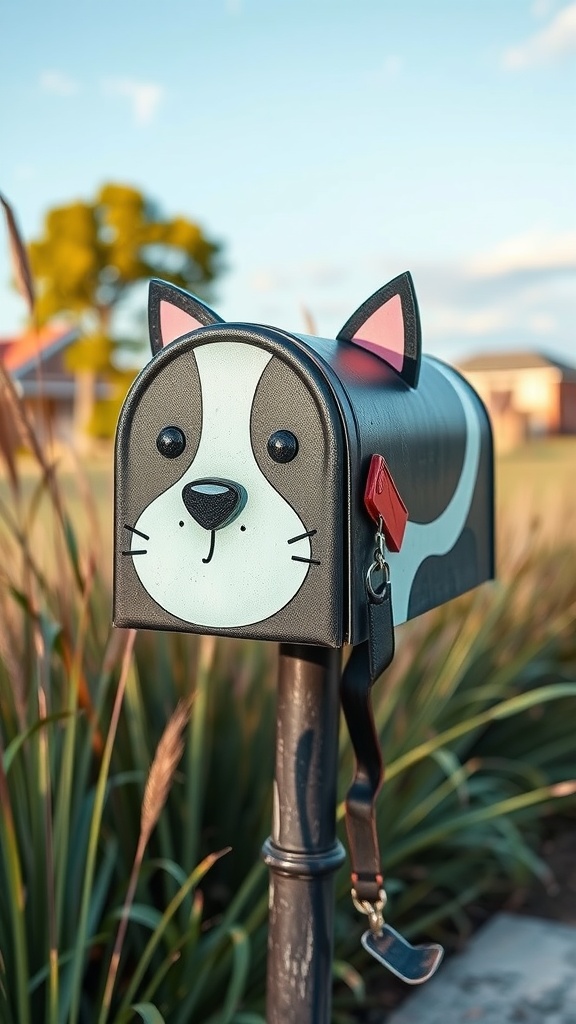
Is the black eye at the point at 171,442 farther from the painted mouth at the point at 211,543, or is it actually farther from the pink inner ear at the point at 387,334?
the pink inner ear at the point at 387,334

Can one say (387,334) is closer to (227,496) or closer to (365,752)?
(227,496)

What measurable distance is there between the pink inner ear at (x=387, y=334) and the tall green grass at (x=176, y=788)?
0.51m

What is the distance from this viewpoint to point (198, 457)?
1.14m

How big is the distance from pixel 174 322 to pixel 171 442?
0.73 feet

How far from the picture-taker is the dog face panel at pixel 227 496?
3.56 feet

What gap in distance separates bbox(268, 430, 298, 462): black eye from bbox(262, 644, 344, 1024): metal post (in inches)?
11.5

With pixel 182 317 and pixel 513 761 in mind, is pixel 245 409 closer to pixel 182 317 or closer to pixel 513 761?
pixel 182 317

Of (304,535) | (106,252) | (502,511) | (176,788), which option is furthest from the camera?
(106,252)

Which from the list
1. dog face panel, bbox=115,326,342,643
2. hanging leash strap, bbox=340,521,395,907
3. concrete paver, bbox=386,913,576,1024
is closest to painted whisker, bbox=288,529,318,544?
dog face panel, bbox=115,326,342,643

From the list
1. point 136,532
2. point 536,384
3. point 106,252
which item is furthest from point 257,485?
point 536,384

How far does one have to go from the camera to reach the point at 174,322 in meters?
1.29

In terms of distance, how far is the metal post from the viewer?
1.30 m

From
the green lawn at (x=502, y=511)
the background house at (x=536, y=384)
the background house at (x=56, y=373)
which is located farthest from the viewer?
the background house at (x=536, y=384)

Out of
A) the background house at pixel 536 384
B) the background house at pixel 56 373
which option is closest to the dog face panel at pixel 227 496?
the background house at pixel 56 373
